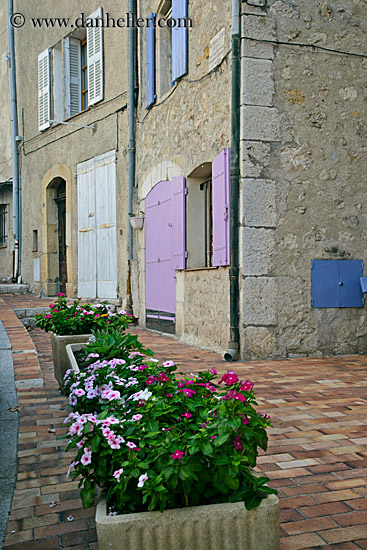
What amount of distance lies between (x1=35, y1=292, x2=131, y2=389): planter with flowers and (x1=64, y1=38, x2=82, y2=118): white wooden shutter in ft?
26.0

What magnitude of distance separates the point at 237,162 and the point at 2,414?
3483 mm

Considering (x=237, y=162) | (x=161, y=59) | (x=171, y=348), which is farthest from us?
(x=161, y=59)

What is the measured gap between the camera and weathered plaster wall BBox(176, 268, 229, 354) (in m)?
6.18

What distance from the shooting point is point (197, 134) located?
274 inches

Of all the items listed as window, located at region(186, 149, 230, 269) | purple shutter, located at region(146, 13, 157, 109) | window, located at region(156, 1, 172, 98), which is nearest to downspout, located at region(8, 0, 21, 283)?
purple shutter, located at region(146, 13, 157, 109)

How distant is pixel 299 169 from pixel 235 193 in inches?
30.0

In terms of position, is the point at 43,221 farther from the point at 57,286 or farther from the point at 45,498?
the point at 45,498

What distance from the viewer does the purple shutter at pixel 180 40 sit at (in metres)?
7.17

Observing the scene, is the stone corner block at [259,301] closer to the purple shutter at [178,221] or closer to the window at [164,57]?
the purple shutter at [178,221]

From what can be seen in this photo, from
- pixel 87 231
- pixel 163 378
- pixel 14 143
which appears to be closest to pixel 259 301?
pixel 163 378

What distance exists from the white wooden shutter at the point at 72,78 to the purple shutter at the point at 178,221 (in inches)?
204

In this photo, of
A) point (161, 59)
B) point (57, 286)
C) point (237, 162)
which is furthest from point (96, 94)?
point (237, 162)

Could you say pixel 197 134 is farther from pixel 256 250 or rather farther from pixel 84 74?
pixel 84 74

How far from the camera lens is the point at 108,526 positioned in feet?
4.90
